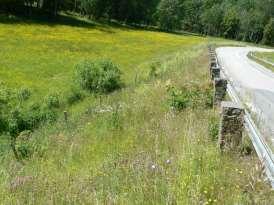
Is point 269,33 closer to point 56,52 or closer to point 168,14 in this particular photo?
point 168,14

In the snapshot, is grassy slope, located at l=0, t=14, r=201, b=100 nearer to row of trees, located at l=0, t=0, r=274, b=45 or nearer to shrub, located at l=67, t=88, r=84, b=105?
shrub, located at l=67, t=88, r=84, b=105

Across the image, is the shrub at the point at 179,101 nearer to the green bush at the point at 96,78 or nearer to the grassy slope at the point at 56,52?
the green bush at the point at 96,78

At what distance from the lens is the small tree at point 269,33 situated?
437ft

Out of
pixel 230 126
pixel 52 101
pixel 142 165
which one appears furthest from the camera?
pixel 52 101

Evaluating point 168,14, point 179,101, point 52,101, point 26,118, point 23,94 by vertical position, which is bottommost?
point 168,14

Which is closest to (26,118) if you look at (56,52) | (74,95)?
(74,95)

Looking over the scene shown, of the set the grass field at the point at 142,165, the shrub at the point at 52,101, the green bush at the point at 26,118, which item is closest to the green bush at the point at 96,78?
the shrub at the point at 52,101

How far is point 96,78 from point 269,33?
358 feet

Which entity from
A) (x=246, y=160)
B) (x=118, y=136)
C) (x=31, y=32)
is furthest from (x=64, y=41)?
(x=246, y=160)

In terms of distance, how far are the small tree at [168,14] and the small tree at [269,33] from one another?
21.5 m

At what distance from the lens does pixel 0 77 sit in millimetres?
35188

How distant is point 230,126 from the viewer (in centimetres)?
919

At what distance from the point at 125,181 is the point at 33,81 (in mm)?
28367

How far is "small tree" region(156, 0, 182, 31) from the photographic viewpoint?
134125 mm
